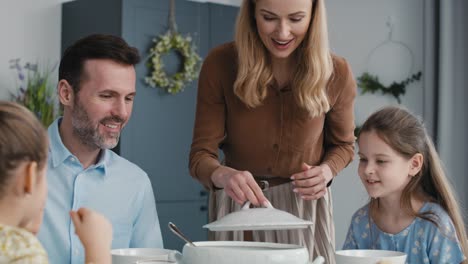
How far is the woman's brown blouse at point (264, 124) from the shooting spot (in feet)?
6.91

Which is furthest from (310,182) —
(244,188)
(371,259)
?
(371,259)

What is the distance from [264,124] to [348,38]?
3754 mm

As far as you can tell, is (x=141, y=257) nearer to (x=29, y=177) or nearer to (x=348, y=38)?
(x=29, y=177)

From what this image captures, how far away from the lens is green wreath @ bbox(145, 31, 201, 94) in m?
4.70

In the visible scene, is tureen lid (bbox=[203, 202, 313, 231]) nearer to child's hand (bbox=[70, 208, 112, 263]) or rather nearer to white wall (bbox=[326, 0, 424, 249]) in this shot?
child's hand (bbox=[70, 208, 112, 263])

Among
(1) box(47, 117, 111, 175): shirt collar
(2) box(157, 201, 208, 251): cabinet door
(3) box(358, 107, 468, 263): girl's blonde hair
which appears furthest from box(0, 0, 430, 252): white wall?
(1) box(47, 117, 111, 175): shirt collar

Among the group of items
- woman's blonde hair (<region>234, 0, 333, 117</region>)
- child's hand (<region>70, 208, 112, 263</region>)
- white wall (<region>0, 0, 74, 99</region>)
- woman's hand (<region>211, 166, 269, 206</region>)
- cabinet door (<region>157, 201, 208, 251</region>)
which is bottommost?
cabinet door (<region>157, 201, 208, 251</region>)

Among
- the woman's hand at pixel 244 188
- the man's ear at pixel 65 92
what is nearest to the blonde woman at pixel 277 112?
the woman's hand at pixel 244 188

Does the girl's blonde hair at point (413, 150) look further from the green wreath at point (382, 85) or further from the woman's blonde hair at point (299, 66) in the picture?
the green wreath at point (382, 85)

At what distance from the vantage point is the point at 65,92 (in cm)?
198

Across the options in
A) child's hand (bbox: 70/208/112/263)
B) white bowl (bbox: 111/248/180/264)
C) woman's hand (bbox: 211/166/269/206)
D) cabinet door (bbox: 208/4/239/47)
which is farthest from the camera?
cabinet door (bbox: 208/4/239/47)

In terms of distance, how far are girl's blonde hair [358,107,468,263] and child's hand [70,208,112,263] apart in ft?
3.69

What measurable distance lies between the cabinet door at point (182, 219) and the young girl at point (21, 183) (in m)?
3.61

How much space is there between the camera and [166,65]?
4805 millimetres
